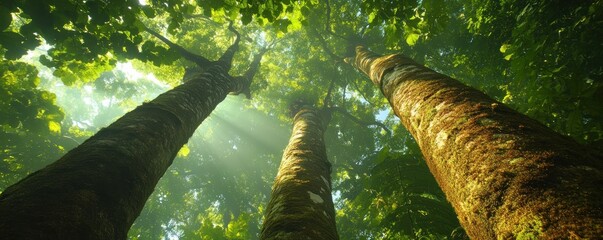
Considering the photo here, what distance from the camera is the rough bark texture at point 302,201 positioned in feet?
8.27

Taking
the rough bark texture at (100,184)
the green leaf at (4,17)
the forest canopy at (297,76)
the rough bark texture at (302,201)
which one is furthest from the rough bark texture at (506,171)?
the green leaf at (4,17)

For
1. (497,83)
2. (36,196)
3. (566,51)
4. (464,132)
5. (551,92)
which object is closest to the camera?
(464,132)

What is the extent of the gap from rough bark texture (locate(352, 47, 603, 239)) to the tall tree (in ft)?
6.46

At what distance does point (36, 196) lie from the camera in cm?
184

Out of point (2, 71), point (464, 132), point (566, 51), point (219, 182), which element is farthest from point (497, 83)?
point (219, 182)

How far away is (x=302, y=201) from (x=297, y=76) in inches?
523

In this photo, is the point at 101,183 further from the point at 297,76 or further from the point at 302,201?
the point at 297,76

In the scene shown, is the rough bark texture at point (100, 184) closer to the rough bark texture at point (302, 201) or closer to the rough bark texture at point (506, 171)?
the rough bark texture at point (302, 201)

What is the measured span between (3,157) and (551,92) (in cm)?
1597

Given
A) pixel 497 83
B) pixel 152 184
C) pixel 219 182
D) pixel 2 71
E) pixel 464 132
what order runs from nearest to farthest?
pixel 464 132 < pixel 152 184 < pixel 2 71 < pixel 497 83 < pixel 219 182

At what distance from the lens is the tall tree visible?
1698mm

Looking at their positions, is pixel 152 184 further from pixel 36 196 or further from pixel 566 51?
pixel 566 51

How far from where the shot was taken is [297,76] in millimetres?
16094

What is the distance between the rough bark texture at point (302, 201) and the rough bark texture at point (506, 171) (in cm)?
112
